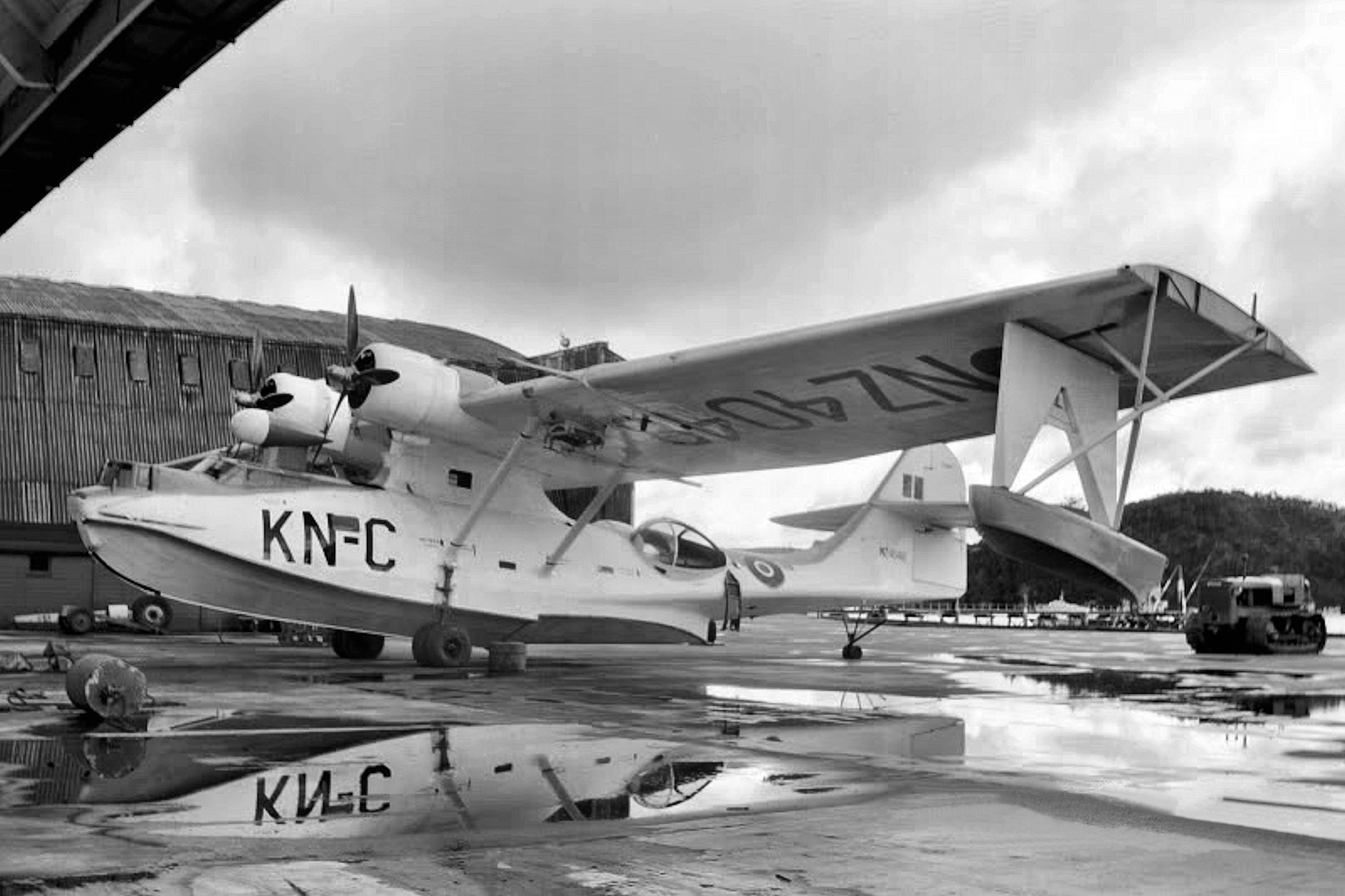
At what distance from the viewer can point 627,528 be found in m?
19.4

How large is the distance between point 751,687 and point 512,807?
8.04 metres

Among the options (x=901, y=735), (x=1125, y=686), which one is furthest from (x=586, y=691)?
(x=1125, y=686)

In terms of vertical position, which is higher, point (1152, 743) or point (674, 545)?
point (674, 545)

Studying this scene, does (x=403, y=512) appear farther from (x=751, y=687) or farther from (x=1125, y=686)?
(x=1125, y=686)

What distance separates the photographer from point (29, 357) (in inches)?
1350

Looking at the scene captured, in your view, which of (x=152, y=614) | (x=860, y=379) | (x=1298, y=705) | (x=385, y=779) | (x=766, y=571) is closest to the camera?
(x=385, y=779)

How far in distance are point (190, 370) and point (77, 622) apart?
10291 millimetres

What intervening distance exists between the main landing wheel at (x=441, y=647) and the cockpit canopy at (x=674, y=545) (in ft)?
13.1

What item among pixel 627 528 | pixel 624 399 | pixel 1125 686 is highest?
pixel 624 399

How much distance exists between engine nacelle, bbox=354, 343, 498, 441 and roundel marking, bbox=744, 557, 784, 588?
Result: 5.59 metres

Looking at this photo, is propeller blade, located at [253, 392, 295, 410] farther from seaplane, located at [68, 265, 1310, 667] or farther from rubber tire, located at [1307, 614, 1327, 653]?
rubber tire, located at [1307, 614, 1327, 653]

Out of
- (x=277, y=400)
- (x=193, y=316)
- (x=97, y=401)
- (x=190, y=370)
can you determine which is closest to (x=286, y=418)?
(x=277, y=400)

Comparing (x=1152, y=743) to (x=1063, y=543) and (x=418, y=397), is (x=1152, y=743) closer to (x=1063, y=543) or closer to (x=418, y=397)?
(x=1063, y=543)

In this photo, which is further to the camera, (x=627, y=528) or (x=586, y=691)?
(x=627, y=528)
